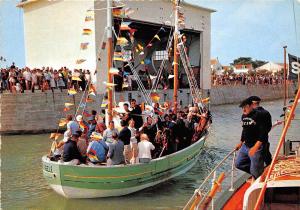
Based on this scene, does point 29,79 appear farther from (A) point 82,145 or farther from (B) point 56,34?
(A) point 82,145

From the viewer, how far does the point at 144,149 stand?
10.3m

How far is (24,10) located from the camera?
1183 inches

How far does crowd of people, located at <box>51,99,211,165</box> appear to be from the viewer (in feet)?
32.1

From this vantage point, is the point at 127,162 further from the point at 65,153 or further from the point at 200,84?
the point at 200,84

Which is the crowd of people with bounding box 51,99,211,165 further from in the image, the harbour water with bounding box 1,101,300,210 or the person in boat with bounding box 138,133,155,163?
the harbour water with bounding box 1,101,300,210

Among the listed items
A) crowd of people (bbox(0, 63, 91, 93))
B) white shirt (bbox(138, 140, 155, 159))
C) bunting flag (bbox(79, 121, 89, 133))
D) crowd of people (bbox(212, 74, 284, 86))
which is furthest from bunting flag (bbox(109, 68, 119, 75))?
crowd of people (bbox(212, 74, 284, 86))

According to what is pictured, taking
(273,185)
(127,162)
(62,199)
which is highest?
(273,185)

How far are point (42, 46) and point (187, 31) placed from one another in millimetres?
13626

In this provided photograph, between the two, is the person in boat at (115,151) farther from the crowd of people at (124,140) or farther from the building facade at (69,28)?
the building facade at (69,28)

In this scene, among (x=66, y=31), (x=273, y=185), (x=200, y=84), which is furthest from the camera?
(x=200, y=84)

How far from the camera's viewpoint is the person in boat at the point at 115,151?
9742 millimetres

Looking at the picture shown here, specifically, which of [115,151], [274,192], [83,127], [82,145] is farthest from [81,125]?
[274,192]

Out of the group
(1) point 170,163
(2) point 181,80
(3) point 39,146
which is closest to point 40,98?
(3) point 39,146

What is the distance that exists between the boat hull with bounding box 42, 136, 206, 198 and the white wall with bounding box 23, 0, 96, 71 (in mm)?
17102
